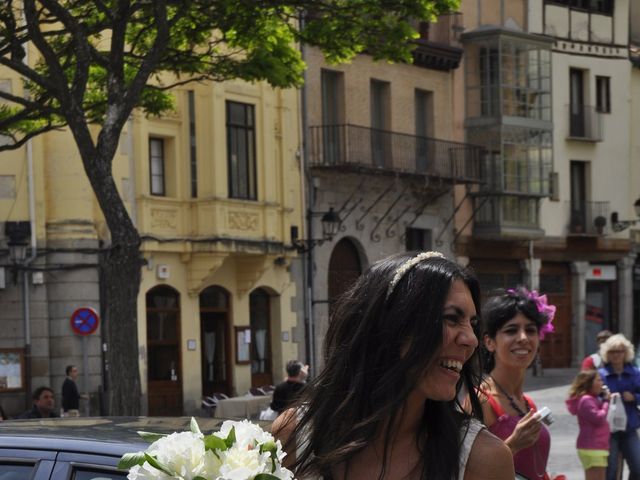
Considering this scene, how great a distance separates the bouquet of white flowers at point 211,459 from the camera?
11.4ft

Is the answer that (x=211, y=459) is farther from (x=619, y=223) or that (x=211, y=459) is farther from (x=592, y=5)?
(x=592, y=5)

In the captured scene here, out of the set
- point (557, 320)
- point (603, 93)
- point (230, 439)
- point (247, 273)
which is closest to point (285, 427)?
point (230, 439)

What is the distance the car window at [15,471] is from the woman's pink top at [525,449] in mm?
2424

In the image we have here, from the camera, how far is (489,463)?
3.83 m

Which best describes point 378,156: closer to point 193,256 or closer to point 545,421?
point 193,256

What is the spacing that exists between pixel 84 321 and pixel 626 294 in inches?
1028

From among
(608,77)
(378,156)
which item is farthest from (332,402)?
(608,77)

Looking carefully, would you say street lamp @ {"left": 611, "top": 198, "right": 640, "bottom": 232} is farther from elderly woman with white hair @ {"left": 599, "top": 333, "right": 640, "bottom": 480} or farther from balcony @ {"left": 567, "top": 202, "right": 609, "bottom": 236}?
elderly woman with white hair @ {"left": 599, "top": 333, "right": 640, "bottom": 480}

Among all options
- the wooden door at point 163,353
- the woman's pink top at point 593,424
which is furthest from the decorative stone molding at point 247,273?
the woman's pink top at point 593,424

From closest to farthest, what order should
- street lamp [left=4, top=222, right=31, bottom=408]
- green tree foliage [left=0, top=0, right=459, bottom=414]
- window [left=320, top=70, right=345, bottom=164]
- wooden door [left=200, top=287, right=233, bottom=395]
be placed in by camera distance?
green tree foliage [left=0, top=0, right=459, bottom=414], street lamp [left=4, top=222, right=31, bottom=408], wooden door [left=200, top=287, right=233, bottom=395], window [left=320, top=70, right=345, bottom=164]

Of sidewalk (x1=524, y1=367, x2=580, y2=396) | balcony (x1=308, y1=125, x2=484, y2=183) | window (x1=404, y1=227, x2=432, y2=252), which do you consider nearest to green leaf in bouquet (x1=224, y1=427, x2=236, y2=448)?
balcony (x1=308, y1=125, x2=484, y2=183)

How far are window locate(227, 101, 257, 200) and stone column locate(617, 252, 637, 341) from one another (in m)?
18.8

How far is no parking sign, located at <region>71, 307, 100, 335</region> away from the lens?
26.7 meters

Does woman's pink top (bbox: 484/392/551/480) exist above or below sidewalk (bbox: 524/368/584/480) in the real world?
above
